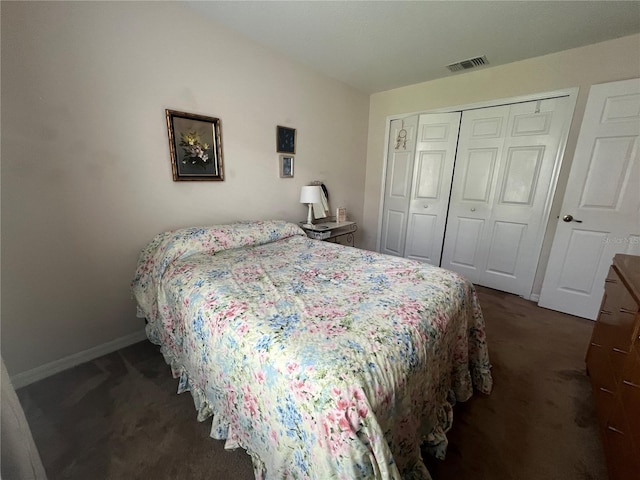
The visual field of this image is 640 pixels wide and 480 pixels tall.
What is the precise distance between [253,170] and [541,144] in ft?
9.30

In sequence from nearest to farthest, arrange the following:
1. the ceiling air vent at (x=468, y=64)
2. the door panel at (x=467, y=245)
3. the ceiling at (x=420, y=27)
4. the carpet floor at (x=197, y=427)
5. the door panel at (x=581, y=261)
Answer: the carpet floor at (x=197, y=427), the ceiling at (x=420, y=27), the door panel at (x=581, y=261), the ceiling air vent at (x=468, y=64), the door panel at (x=467, y=245)

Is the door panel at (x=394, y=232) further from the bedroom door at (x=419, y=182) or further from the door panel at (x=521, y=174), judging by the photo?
the door panel at (x=521, y=174)

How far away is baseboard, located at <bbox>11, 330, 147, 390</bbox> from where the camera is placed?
156cm

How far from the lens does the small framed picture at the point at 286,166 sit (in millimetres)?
2678

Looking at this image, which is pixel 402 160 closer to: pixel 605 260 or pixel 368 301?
pixel 605 260

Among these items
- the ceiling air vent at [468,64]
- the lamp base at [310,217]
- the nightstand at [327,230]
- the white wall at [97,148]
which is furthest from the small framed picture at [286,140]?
the ceiling air vent at [468,64]

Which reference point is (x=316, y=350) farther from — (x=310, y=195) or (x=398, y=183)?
(x=398, y=183)

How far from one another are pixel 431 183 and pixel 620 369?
8.23 ft

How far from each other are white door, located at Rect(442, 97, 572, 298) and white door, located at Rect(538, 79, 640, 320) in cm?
19

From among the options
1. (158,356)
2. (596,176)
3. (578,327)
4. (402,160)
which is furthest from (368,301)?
(402,160)

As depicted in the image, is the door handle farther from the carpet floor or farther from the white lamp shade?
the white lamp shade

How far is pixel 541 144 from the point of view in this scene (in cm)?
254

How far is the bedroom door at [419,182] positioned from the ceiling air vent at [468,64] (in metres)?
0.46

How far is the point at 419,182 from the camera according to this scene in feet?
11.0
